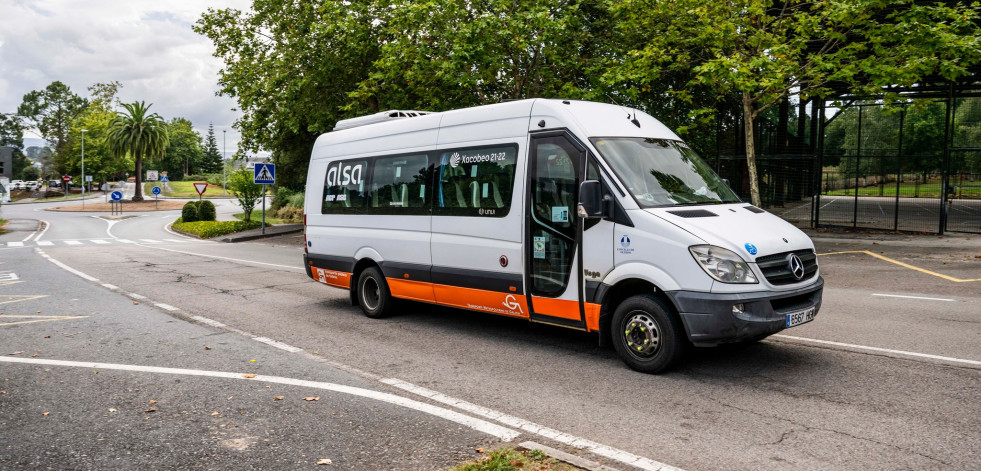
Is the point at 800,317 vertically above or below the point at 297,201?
below

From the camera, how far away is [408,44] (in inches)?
720

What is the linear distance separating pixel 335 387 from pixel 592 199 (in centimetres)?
271

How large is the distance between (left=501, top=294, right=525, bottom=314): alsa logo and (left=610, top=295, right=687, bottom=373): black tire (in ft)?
3.69

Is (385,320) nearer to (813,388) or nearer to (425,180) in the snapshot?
(425,180)

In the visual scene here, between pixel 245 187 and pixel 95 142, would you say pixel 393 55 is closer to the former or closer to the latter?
pixel 245 187

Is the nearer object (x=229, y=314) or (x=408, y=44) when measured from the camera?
(x=229, y=314)

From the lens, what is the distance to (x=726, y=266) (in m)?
5.40

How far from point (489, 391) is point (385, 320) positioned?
356cm

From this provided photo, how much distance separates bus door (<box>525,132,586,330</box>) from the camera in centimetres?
633

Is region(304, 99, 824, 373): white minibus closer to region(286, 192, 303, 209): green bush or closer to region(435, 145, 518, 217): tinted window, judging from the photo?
region(435, 145, 518, 217): tinted window

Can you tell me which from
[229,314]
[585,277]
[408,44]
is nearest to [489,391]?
[585,277]

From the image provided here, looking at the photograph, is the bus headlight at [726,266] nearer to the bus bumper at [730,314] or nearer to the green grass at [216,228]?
the bus bumper at [730,314]

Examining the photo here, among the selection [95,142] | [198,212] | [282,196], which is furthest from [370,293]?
[95,142]

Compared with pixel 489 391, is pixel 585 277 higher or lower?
higher
